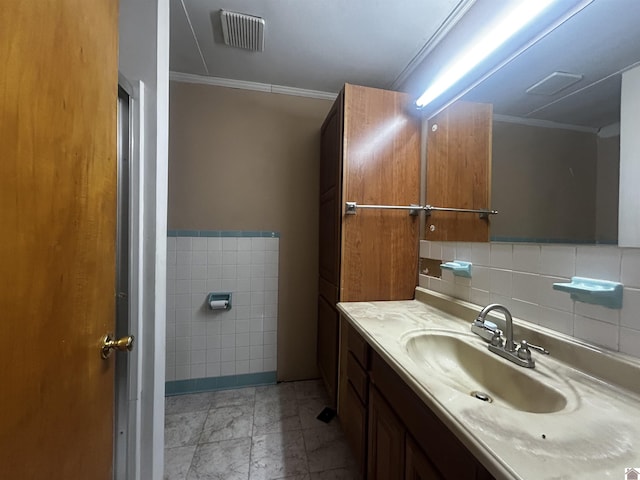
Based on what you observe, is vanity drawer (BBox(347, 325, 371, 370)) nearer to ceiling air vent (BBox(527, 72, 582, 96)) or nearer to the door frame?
the door frame

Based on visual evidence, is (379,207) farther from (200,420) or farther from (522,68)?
(200,420)

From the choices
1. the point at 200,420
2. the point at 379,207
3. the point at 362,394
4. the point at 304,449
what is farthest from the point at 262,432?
the point at 379,207

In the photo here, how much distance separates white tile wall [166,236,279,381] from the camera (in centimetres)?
190

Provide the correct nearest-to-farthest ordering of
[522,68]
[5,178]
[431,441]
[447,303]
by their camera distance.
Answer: [5,178] → [431,441] → [522,68] → [447,303]

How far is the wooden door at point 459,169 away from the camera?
3.84 ft

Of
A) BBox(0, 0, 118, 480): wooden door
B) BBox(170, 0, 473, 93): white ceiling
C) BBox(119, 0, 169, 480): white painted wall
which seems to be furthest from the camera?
BBox(170, 0, 473, 93): white ceiling

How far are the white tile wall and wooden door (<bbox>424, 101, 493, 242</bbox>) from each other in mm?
1222

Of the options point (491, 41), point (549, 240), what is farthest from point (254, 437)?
point (491, 41)

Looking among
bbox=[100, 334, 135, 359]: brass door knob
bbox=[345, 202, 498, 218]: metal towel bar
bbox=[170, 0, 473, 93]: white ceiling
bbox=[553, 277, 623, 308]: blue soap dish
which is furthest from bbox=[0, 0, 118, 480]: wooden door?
bbox=[553, 277, 623, 308]: blue soap dish

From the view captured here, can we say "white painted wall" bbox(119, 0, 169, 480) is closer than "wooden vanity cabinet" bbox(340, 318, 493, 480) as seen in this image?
No

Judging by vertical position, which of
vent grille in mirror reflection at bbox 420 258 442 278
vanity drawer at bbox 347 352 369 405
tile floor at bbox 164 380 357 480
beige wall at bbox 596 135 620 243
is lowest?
tile floor at bbox 164 380 357 480

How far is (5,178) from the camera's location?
39 centimetres

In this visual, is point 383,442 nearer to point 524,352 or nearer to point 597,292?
point 524,352

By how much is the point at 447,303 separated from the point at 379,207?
0.63 m
